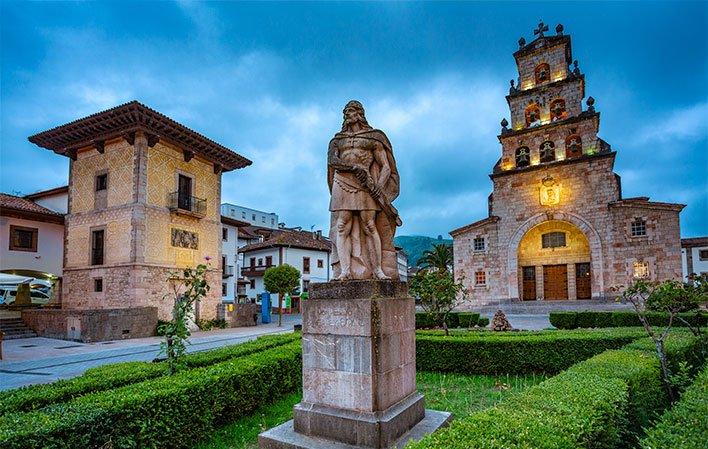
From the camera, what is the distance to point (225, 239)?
3238 centimetres

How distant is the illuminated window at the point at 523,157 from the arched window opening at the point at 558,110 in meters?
2.87

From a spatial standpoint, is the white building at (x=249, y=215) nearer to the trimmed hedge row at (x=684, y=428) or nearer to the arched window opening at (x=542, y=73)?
the arched window opening at (x=542, y=73)

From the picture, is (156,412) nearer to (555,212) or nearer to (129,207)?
(129,207)

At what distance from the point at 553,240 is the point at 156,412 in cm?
2858

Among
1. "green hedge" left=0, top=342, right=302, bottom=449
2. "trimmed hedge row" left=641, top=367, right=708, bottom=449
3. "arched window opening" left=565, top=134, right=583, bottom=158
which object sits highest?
"arched window opening" left=565, top=134, right=583, bottom=158

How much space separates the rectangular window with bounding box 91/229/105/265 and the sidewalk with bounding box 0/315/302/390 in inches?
180

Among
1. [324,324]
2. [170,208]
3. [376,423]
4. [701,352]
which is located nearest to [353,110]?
[324,324]

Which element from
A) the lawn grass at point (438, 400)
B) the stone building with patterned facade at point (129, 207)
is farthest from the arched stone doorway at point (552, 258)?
the stone building with patterned facade at point (129, 207)

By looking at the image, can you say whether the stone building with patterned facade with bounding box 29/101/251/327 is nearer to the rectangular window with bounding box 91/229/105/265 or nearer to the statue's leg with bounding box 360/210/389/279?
the rectangular window with bounding box 91/229/105/265

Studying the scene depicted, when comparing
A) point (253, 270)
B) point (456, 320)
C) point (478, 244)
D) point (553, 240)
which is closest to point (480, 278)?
point (478, 244)

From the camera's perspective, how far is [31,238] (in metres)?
22.4

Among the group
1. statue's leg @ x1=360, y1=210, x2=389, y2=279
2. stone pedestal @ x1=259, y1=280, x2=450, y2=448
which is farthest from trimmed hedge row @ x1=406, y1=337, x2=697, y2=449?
statue's leg @ x1=360, y1=210, x2=389, y2=279

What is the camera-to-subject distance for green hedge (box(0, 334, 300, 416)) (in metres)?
4.52

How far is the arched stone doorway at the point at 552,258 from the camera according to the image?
26.9 metres
